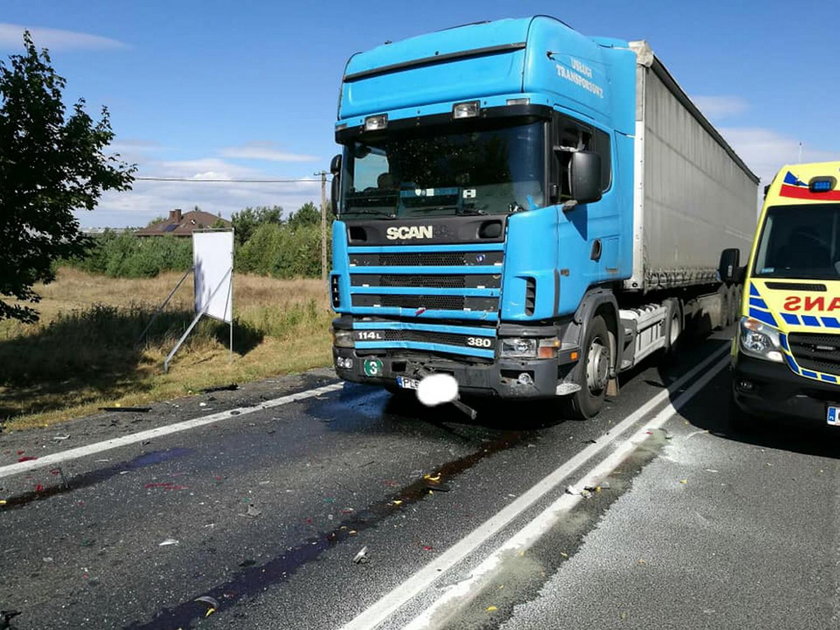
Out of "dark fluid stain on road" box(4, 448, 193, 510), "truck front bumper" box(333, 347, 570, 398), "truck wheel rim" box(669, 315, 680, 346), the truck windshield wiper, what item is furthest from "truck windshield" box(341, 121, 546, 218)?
"truck wheel rim" box(669, 315, 680, 346)

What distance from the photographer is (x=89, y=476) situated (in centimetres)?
514

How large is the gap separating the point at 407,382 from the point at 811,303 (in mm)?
3551

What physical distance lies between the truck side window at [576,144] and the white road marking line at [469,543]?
2.29 m

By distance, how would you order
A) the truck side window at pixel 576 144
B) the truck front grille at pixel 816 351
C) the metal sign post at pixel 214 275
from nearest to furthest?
the truck front grille at pixel 816 351
the truck side window at pixel 576 144
the metal sign post at pixel 214 275

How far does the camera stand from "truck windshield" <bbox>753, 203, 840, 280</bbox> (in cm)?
590

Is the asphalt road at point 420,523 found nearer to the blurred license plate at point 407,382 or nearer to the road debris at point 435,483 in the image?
the road debris at point 435,483

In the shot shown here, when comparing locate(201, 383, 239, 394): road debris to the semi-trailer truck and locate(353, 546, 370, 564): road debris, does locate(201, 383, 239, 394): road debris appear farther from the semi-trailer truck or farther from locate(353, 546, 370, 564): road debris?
locate(353, 546, 370, 564): road debris

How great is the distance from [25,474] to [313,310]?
484 inches

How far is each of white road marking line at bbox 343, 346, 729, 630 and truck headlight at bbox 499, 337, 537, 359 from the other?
0.97 meters

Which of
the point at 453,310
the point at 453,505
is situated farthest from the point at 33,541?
the point at 453,310

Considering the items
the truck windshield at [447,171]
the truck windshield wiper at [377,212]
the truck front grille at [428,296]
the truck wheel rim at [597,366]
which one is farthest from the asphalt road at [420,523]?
the truck windshield at [447,171]

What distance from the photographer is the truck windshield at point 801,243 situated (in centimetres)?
590

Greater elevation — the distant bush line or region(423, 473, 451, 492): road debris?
the distant bush line

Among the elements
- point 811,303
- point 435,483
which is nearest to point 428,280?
point 435,483
